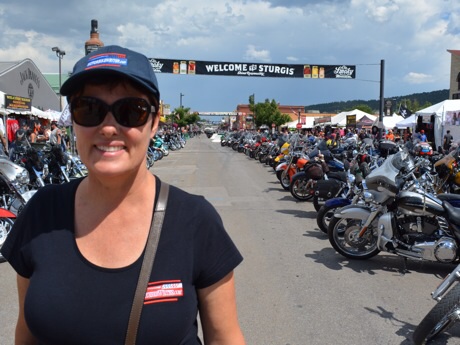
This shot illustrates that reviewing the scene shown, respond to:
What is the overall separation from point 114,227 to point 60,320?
302 mm

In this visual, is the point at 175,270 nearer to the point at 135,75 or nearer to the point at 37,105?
the point at 135,75

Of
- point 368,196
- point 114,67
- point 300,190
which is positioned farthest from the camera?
point 300,190

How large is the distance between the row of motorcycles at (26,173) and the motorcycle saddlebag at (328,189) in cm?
301

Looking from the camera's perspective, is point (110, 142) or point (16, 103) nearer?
point (110, 142)

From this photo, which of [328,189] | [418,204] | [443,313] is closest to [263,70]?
[328,189]

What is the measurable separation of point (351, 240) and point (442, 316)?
247 centimetres

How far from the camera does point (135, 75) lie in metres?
1.25

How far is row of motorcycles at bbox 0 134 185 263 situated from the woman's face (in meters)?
2.64

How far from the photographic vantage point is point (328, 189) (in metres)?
7.77

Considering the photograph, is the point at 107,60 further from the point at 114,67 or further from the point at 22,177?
the point at 22,177

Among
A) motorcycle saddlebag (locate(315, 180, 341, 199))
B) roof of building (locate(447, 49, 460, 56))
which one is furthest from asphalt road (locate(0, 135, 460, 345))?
roof of building (locate(447, 49, 460, 56))

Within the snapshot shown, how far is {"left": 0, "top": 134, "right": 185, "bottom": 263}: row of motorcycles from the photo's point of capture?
5.87 meters

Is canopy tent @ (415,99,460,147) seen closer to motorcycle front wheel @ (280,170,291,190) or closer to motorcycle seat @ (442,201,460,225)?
motorcycle front wheel @ (280,170,291,190)

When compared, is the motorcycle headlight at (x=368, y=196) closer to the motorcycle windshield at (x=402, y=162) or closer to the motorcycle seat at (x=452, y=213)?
the motorcycle windshield at (x=402, y=162)
